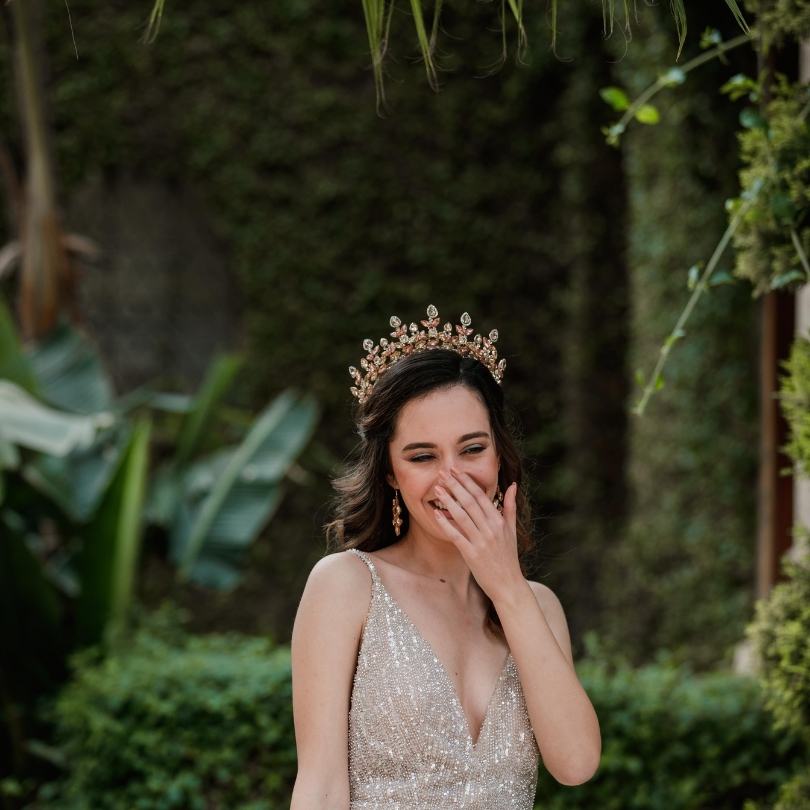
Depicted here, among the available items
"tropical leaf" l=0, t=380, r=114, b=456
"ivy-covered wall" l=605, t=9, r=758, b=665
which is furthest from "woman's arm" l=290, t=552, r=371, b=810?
"ivy-covered wall" l=605, t=9, r=758, b=665

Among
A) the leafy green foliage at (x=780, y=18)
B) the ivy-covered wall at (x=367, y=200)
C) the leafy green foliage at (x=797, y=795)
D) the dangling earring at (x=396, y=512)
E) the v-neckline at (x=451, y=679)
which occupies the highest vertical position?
the ivy-covered wall at (x=367, y=200)

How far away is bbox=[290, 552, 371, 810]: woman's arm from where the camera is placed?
2453 millimetres

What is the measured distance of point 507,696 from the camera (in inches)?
105

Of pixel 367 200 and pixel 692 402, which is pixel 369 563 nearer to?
pixel 692 402

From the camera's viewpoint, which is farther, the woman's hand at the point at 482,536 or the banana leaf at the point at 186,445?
the banana leaf at the point at 186,445

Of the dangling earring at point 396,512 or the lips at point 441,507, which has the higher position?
the dangling earring at point 396,512

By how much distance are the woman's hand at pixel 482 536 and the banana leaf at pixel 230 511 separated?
357 centimetres

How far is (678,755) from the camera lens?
4.54m

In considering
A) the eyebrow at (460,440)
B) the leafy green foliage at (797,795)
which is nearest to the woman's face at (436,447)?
the eyebrow at (460,440)

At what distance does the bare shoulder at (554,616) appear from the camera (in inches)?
105

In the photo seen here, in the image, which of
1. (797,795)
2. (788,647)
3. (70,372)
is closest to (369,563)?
(788,647)

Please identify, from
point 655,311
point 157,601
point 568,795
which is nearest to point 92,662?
point 568,795

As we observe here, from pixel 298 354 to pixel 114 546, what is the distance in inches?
127

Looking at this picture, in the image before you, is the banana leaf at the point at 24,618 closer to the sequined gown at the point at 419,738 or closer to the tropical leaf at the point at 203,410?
the tropical leaf at the point at 203,410
